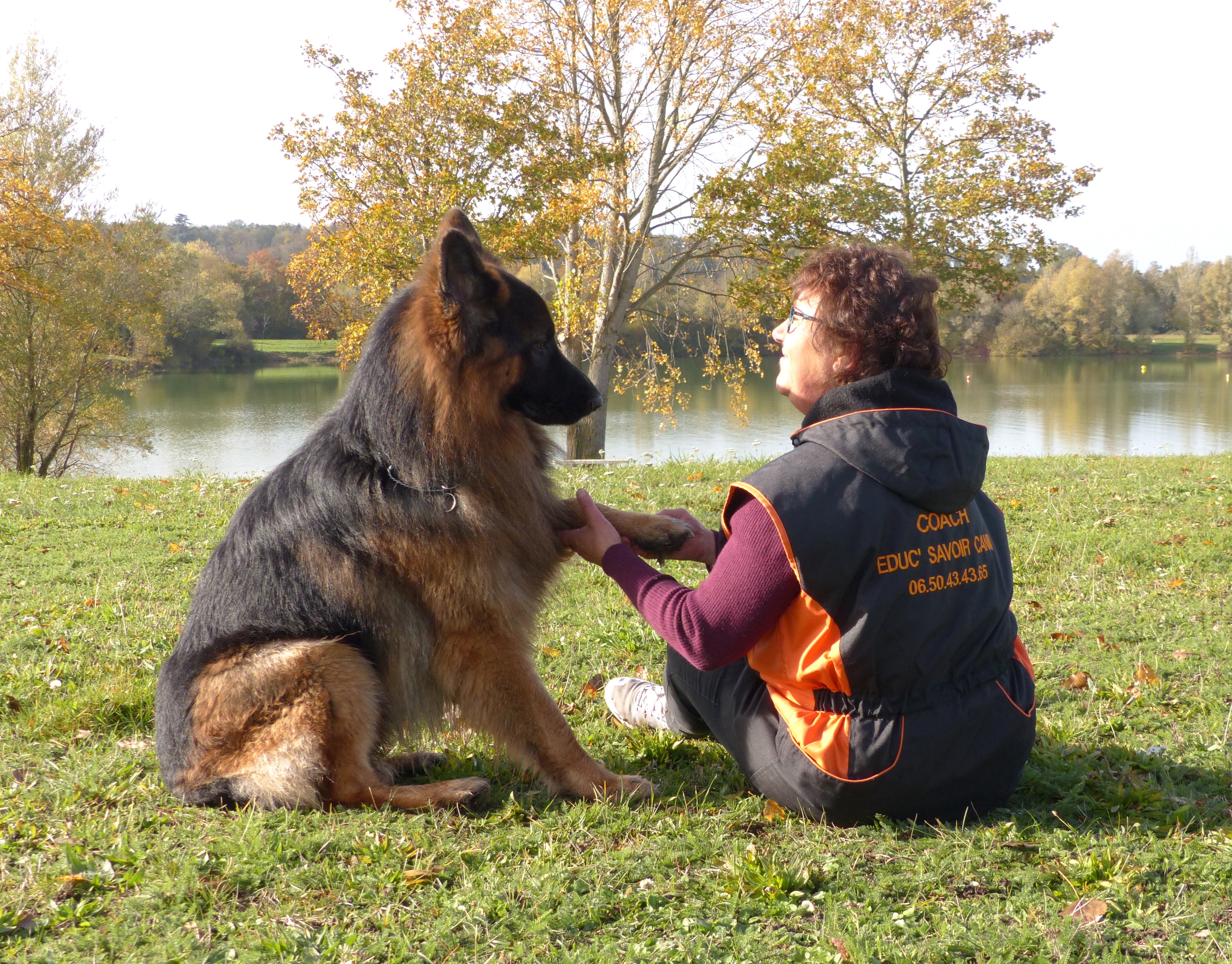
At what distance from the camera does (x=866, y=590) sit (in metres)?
2.66

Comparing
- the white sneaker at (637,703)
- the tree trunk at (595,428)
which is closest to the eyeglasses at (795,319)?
the white sneaker at (637,703)

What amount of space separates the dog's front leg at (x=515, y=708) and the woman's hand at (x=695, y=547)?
76cm

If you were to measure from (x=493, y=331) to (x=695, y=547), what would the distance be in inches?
49.6

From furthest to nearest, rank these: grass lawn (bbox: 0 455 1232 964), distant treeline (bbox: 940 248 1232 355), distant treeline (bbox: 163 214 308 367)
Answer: distant treeline (bbox: 940 248 1232 355)
distant treeline (bbox: 163 214 308 367)
grass lawn (bbox: 0 455 1232 964)

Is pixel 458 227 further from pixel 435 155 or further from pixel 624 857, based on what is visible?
pixel 435 155

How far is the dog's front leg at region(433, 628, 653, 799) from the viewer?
10.7ft

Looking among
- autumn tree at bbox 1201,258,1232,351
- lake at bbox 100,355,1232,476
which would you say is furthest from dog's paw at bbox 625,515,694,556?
autumn tree at bbox 1201,258,1232,351

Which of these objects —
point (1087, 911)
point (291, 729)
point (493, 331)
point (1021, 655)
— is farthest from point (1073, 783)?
point (291, 729)

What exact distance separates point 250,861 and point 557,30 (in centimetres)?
2173

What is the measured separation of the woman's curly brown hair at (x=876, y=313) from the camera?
2828 millimetres

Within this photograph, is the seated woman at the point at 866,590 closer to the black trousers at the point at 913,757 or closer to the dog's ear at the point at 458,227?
the black trousers at the point at 913,757

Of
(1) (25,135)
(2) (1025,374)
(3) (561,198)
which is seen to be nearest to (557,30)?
(3) (561,198)

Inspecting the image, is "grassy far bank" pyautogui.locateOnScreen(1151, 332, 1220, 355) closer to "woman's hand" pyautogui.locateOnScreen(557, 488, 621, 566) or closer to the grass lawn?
the grass lawn

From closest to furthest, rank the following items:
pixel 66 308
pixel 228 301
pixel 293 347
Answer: pixel 66 308 → pixel 228 301 → pixel 293 347
